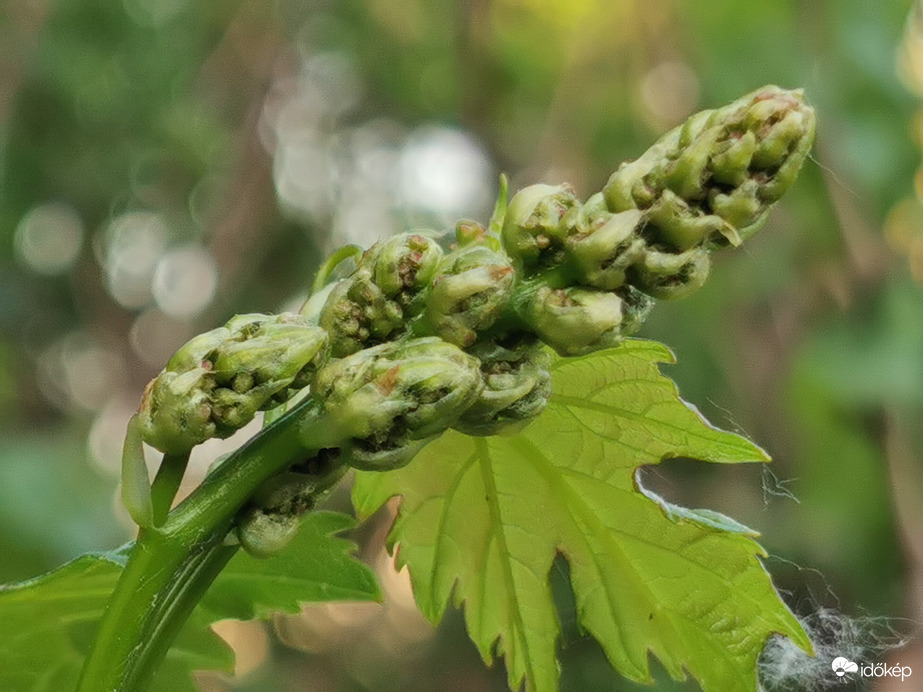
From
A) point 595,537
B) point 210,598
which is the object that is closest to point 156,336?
point 210,598

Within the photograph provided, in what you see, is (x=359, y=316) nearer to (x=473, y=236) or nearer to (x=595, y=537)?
(x=473, y=236)

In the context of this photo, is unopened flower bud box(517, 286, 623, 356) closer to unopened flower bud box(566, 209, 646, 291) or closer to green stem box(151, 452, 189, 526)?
unopened flower bud box(566, 209, 646, 291)

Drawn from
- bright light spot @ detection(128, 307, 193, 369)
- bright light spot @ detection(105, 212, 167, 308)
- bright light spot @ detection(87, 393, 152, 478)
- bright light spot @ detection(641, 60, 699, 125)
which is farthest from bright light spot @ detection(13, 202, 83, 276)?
bright light spot @ detection(641, 60, 699, 125)

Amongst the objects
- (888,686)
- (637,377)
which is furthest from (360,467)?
(888,686)

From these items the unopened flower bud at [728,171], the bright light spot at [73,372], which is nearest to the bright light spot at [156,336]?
the bright light spot at [73,372]

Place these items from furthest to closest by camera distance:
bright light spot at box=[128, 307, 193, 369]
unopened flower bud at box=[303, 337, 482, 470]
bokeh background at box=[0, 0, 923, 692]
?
bright light spot at box=[128, 307, 193, 369], bokeh background at box=[0, 0, 923, 692], unopened flower bud at box=[303, 337, 482, 470]

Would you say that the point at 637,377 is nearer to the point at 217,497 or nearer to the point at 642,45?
the point at 217,497
